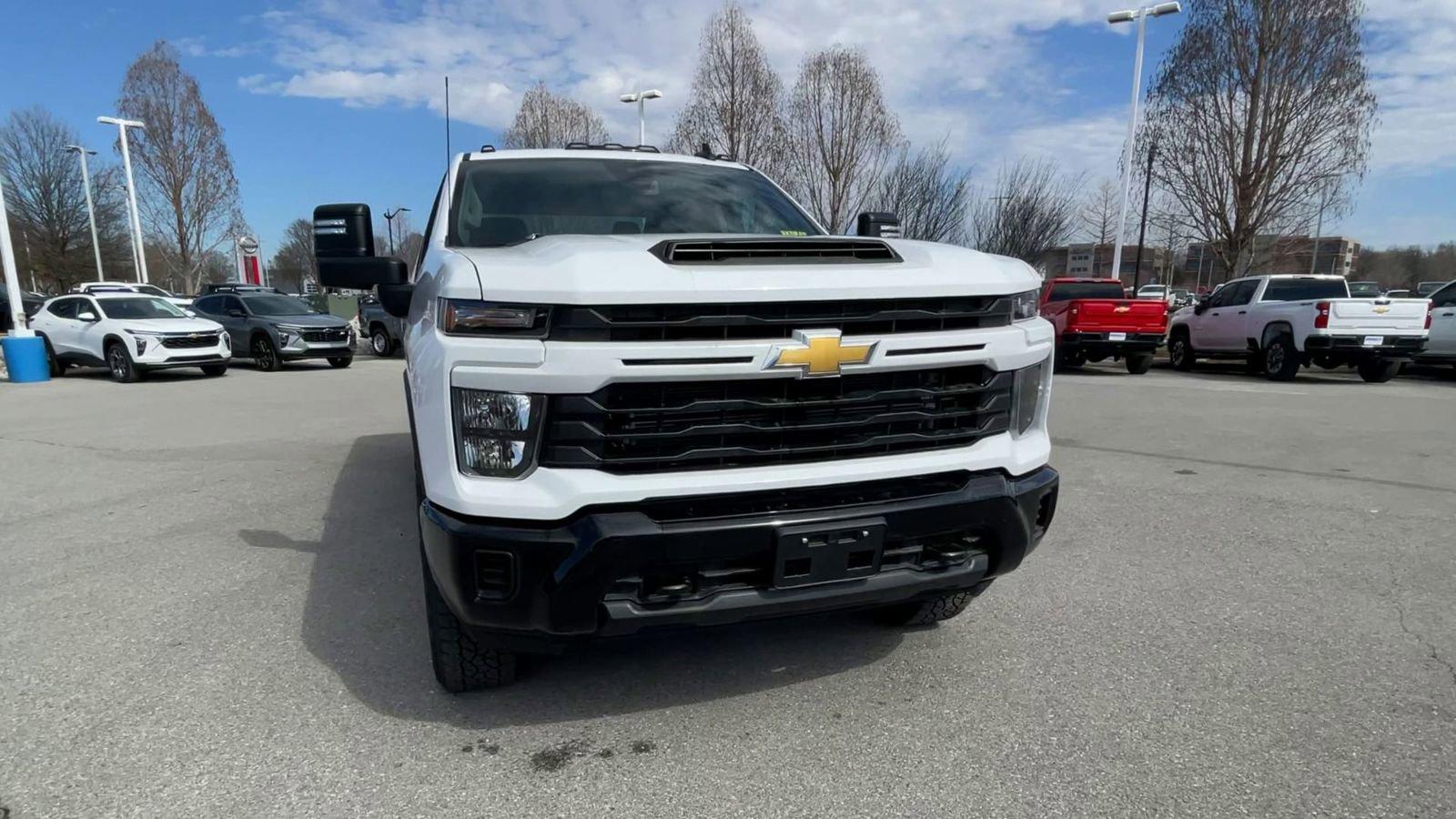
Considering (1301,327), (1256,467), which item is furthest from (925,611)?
(1301,327)

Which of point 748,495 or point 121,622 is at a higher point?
point 748,495

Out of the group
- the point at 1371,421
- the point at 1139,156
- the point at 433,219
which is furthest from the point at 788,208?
the point at 1139,156

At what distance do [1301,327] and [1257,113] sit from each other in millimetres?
10302

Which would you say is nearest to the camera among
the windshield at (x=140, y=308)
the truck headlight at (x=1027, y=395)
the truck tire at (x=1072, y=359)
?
the truck headlight at (x=1027, y=395)

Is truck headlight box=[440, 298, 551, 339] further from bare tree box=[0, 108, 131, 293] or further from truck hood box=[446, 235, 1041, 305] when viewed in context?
bare tree box=[0, 108, 131, 293]

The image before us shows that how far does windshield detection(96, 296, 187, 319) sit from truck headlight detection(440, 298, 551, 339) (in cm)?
1485

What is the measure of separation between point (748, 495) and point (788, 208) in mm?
2303

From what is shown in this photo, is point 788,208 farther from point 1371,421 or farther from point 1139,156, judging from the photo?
point 1139,156

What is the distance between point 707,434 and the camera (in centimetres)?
232

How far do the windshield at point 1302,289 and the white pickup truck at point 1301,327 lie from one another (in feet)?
0.04

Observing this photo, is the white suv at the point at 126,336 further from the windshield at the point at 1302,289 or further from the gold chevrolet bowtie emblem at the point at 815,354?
the windshield at the point at 1302,289

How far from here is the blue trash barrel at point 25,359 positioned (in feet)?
44.5

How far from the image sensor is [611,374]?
2197mm

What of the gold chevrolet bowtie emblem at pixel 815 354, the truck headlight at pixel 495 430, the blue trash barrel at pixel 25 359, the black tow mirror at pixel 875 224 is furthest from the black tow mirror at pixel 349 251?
the blue trash barrel at pixel 25 359
